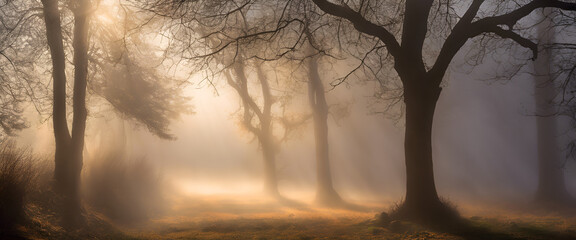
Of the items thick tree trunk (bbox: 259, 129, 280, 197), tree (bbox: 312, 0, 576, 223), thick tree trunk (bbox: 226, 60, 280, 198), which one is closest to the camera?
tree (bbox: 312, 0, 576, 223)

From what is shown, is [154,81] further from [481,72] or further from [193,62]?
[481,72]

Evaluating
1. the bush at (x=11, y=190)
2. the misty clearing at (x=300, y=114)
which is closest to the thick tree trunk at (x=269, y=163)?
the misty clearing at (x=300, y=114)

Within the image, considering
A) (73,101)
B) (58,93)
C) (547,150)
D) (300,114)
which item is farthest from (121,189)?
(547,150)

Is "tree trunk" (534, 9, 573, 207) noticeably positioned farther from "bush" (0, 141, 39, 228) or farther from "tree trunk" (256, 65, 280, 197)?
"bush" (0, 141, 39, 228)

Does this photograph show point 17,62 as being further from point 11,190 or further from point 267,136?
point 267,136

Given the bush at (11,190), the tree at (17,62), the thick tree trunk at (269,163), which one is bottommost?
the bush at (11,190)

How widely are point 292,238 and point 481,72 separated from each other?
28.9 meters

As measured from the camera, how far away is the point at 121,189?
14.1 m

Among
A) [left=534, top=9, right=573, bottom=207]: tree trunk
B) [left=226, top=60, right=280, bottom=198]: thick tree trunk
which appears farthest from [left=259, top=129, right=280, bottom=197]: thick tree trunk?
[left=534, top=9, right=573, bottom=207]: tree trunk

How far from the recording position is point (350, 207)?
59.8ft

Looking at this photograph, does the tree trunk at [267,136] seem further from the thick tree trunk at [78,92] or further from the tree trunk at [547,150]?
the tree trunk at [547,150]

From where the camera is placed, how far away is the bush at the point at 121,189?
12859 mm

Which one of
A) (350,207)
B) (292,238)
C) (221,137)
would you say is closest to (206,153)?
(221,137)

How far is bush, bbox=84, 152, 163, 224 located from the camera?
42.2 feet
